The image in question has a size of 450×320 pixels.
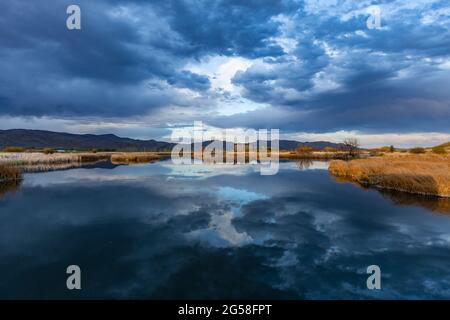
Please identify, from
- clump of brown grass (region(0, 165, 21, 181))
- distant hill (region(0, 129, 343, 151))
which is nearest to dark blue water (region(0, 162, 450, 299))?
clump of brown grass (region(0, 165, 21, 181))

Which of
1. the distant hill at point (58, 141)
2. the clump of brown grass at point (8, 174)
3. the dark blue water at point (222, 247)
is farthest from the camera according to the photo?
the distant hill at point (58, 141)

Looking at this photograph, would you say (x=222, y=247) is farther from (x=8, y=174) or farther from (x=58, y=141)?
Answer: (x=58, y=141)

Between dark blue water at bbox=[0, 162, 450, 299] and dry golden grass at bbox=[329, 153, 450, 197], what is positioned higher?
dry golden grass at bbox=[329, 153, 450, 197]

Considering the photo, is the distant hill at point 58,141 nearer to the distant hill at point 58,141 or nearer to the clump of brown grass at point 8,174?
the distant hill at point 58,141

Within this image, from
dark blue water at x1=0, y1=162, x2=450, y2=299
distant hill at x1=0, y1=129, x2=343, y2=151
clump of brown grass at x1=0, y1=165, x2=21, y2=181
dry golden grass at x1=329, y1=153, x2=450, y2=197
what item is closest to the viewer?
dark blue water at x1=0, y1=162, x2=450, y2=299

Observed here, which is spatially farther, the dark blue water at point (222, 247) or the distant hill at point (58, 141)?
the distant hill at point (58, 141)

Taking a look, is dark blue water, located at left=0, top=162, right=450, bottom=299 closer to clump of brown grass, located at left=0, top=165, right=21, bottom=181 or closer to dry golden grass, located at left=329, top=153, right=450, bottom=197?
dry golden grass, located at left=329, top=153, right=450, bottom=197

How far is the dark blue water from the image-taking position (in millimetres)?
6754

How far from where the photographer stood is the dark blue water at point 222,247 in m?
6.75

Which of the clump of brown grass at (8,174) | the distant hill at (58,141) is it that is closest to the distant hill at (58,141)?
the distant hill at (58,141)

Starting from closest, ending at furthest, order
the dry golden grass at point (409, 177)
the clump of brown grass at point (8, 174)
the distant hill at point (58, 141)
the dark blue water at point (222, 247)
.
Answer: the dark blue water at point (222, 247) < the dry golden grass at point (409, 177) < the clump of brown grass at point (8, 174) < the distant hill at point (58, 141)

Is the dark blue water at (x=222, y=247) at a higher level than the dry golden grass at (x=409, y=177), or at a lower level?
lower

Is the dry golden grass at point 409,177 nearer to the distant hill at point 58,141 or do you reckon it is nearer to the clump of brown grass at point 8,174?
the clump of brown grass at point 8,174
